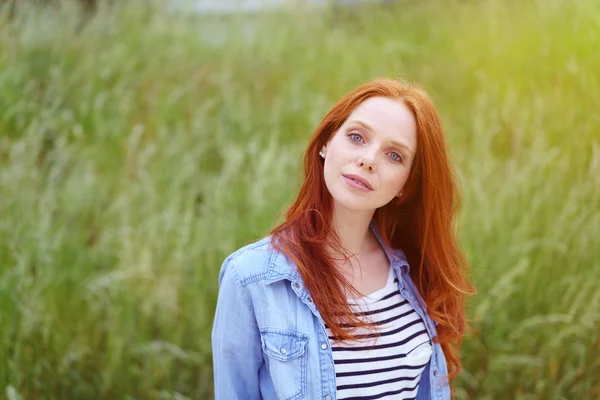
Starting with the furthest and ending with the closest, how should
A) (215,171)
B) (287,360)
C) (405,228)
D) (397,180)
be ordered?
(215,171)
(405,228)
(397,180)
(287,360)

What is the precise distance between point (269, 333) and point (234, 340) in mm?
90

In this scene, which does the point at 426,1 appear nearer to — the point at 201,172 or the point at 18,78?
the point at 201,172

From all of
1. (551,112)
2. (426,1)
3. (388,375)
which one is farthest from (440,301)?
(426,1)

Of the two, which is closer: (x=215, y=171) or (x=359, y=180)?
(x=359, y=180)

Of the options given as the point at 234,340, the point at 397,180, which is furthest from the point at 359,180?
the point at 234,340

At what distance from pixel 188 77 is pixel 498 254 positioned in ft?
8.35

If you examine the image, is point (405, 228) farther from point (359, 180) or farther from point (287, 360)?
point (287, 360)

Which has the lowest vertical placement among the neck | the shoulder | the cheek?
the shoulder

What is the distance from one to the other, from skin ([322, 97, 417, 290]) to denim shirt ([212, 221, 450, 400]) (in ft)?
0.78

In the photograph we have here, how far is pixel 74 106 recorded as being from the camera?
155 inches

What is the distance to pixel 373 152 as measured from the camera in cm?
161

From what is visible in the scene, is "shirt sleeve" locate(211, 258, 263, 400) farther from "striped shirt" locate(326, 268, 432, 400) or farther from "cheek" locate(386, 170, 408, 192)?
"cheek" locate(386, 170, 408, 192)

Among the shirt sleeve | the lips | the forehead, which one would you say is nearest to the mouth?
the lips

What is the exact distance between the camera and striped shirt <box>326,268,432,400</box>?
1609 millimetres
